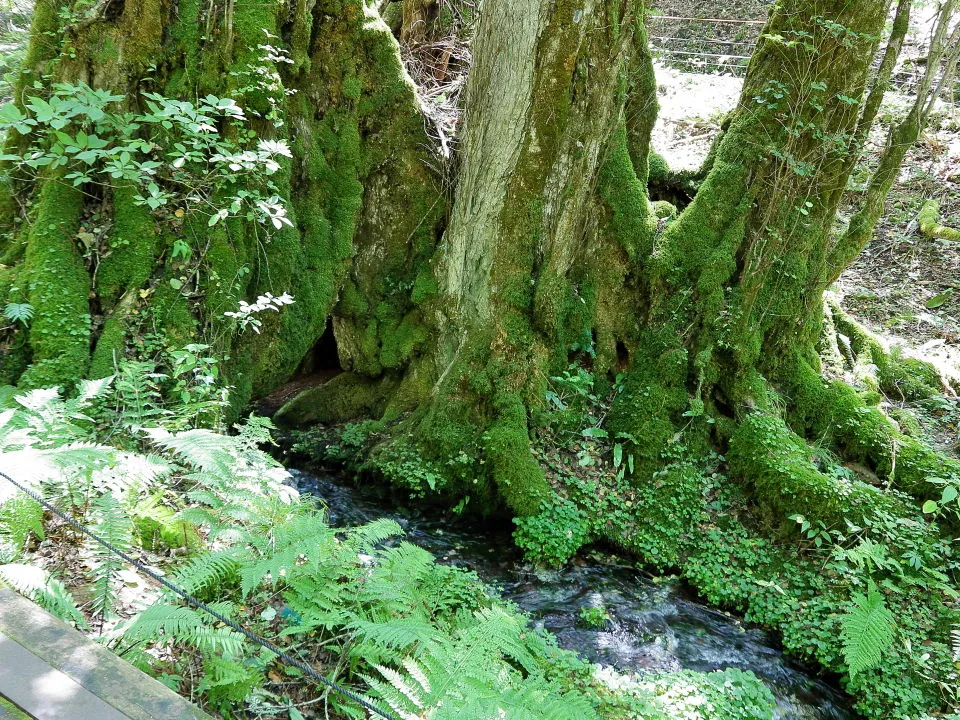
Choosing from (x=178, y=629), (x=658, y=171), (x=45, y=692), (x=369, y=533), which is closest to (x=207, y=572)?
(x=178, y=629)

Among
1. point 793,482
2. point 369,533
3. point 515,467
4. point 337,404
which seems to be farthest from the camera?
point 337,404

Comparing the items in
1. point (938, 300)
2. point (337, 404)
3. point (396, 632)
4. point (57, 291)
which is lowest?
point (337, 404)

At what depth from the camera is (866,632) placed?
4375 mm

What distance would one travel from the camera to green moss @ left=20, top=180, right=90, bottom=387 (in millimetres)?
4230

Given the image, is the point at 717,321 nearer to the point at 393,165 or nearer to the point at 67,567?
the point at 393,165

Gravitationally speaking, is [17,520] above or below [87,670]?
below

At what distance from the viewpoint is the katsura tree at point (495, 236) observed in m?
4.65

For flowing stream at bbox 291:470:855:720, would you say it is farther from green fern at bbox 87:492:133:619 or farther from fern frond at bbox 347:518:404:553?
green fern at bbox 87:492:133:619

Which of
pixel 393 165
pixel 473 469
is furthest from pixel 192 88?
pixel 473 469

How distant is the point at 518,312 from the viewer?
620cm

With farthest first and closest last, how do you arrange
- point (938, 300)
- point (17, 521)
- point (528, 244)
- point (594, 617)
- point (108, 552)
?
point (938, 300)
point (528, 244)
point (594, 617)
point (17, 521)
point (108, 552)

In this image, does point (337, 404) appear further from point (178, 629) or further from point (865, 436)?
point (865, 436)

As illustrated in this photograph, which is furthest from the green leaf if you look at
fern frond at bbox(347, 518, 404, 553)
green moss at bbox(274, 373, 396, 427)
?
fern frond at bbox(347, 518, 404, 553)

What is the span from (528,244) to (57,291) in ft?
13.8
